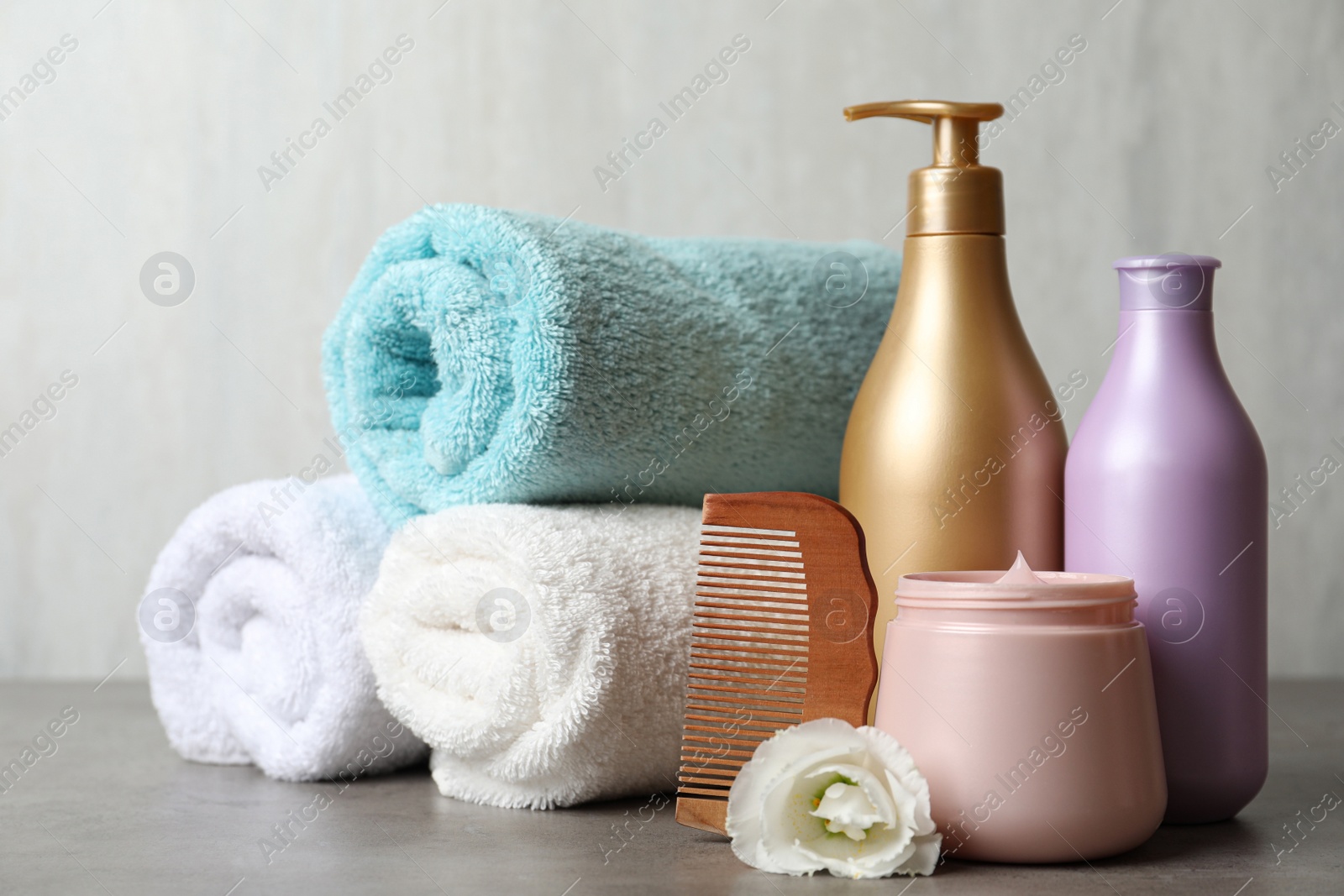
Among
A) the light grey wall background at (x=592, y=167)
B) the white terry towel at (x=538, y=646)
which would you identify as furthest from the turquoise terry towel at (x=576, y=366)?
the light grey wall background at (x=592, y=167)

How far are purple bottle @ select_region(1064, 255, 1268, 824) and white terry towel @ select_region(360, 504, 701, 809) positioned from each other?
236mm

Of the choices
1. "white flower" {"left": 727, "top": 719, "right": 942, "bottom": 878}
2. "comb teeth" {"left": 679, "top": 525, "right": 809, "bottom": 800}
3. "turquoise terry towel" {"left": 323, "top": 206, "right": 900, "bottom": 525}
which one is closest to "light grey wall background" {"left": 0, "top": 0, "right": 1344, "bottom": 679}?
"turquoise terry towel" {"left": 323, "top": 206, "right": 900, "bottom": 525}

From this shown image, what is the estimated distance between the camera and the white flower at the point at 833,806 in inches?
21.9

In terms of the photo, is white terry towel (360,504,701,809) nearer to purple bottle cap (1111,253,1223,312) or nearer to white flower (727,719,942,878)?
white flower (727,719,942,878)

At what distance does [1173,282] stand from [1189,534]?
5.4 inches

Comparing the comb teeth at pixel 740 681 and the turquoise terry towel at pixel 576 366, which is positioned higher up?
the turquoise terry towel at pixel 576 366

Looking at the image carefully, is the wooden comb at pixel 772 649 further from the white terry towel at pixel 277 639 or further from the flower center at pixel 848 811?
the white terry towel at pixel 277 639

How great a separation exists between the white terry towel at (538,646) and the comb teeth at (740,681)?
48 mm

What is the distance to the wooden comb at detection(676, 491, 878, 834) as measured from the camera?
0.62 meters

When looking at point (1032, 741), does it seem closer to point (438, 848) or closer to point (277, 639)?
point (438, 848)

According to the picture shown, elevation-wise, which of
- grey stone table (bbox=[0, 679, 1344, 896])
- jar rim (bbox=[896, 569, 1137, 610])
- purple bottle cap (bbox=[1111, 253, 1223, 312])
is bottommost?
grey stone table (bbox=[0, 679, 1344, 896])

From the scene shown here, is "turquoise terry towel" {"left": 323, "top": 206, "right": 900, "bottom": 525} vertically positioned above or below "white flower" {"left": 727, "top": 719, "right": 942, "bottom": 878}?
above

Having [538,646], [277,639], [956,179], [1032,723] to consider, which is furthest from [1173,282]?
[277,639]

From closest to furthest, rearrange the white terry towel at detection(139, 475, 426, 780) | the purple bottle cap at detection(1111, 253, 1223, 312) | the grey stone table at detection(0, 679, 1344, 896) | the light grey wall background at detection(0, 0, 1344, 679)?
the grey stone table at detection(0, 679, 1344, 896), the purple bottle cap at detection(1111, 253, 1223, 312), the white terry towel at detection(139, 475, 426, 780), the light grey wall background at detection(0, 0, 1344, 679)
